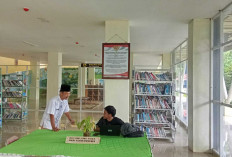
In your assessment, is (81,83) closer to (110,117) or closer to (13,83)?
(13,83)

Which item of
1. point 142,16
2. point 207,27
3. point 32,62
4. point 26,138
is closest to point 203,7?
point 207,27

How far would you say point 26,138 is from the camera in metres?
2.83

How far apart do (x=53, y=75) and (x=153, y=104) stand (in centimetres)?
656

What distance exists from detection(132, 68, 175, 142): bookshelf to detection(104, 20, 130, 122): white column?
704 mm

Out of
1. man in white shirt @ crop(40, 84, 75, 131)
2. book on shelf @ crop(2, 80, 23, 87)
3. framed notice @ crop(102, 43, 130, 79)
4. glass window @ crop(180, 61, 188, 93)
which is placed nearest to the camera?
man in white shirt @ crop(40, 84, 75, 131)

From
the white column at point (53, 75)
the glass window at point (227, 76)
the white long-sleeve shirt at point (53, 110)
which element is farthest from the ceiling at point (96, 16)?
the white column at point (53, 75)

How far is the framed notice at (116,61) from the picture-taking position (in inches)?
199

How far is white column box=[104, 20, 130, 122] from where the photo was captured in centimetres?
512

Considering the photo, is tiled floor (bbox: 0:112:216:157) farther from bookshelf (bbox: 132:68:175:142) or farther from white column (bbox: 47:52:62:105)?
white column (bbox: 47:52:62:105)

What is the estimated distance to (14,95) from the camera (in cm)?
922

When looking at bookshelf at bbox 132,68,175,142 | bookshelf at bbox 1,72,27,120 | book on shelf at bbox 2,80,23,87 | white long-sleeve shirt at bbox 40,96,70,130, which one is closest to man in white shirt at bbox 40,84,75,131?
white long-sleeve shirt at bbox 40,96,70,130

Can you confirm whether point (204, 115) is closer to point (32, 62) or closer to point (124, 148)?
point (124, 148)

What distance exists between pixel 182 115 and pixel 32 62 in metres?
11.9

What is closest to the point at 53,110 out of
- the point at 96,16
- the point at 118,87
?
the point at 118,87
